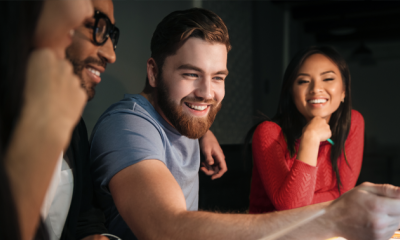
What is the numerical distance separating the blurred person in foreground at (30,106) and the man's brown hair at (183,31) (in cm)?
34

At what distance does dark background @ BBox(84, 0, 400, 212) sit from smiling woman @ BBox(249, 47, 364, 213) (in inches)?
5.6

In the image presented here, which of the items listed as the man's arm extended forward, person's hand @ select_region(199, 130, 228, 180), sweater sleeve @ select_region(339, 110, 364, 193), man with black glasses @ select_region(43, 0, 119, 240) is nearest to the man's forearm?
the man's arm extended forward

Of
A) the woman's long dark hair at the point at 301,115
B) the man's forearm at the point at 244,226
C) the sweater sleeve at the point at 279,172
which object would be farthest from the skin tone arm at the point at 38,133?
the woman's long dark hair at the point at 301,115

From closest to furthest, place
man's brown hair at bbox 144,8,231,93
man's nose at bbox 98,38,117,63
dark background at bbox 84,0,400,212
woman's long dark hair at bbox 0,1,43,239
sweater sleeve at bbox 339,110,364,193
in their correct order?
1. woman's long dark hair at bbox 0,1,43,239
2. man's nose at bbox 98,38,117,63
3. man's brown hair at bbox 144,8,231,93
4. sweater sleeve at bbox 339,110,364,193
5. dark background at bbox 84,0,400,212

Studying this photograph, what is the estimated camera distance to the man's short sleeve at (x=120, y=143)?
0.38 metres

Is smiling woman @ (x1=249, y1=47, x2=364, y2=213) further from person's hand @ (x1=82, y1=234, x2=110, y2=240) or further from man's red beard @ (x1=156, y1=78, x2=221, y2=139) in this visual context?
person's hand @ (x1=82, y1=234, x2=110, y2=240)

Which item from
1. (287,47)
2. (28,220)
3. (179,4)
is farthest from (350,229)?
(287,47)

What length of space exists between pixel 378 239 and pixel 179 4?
2.50ft

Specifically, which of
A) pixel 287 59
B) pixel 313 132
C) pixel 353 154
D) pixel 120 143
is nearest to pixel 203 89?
pixel 120 143

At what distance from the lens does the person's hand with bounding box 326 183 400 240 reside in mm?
280

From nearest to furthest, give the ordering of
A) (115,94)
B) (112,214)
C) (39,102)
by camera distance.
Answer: (39,102) → (112,214) → (115,94)

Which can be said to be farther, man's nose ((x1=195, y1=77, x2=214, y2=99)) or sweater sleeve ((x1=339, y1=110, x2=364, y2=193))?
sweater sleeve ((x1=339, y1=110, x2=364, y2=193))

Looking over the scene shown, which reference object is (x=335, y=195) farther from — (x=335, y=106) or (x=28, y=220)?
(x=28, y=220)

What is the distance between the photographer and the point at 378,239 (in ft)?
0.93
